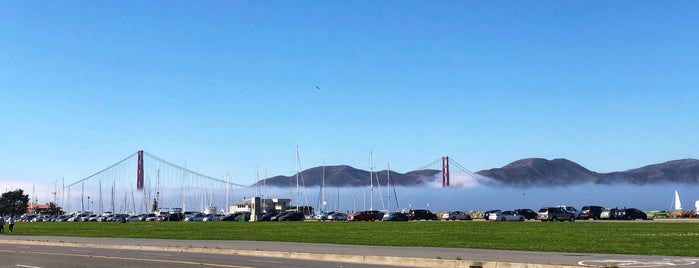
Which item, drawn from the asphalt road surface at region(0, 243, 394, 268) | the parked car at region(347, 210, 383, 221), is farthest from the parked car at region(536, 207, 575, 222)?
the asphalt road surface at region(0, 243, 394, 268)

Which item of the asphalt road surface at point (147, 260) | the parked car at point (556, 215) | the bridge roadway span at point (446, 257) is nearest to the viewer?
the bridge roadway span at point (446, 257)

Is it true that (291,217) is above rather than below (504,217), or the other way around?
below

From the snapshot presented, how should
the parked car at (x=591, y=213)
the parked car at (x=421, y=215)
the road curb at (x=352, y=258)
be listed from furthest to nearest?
the parked car at (x=421, y=215) → the parked car at (x=591, y=213) → the road curb at (x=352, y=258)

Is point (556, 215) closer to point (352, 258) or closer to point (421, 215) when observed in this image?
point (421, 215)

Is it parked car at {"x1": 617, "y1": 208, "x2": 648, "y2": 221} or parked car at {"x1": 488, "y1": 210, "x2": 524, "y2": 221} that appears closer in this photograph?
parked car at {"x1": 617, "y1": 208, "x2": 648, "y2": 221}

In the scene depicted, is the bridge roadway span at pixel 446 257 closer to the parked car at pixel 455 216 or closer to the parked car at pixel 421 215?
the parked car at pixel 421 215

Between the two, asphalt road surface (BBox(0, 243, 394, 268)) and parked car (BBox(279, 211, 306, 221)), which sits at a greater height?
asphalt road surface (BBox(0, 243, 394, 268))

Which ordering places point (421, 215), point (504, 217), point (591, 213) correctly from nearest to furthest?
1. point (504, 217)
2. point (591, 213)
3. point (421, 215)

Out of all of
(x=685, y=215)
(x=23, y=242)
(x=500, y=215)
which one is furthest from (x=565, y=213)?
(x=23, y=242)

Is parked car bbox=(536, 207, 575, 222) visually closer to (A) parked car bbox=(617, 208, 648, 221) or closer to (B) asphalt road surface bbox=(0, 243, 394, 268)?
(A) parked car bbox=(617, 208, 648, 221)

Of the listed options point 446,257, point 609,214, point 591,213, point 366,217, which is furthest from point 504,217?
point 446,257

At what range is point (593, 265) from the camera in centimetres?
2145

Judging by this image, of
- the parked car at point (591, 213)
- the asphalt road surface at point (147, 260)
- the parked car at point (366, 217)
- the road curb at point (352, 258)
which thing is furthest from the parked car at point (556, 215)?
the asphalt road surface at point (147, 260)

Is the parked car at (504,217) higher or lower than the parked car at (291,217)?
higher
